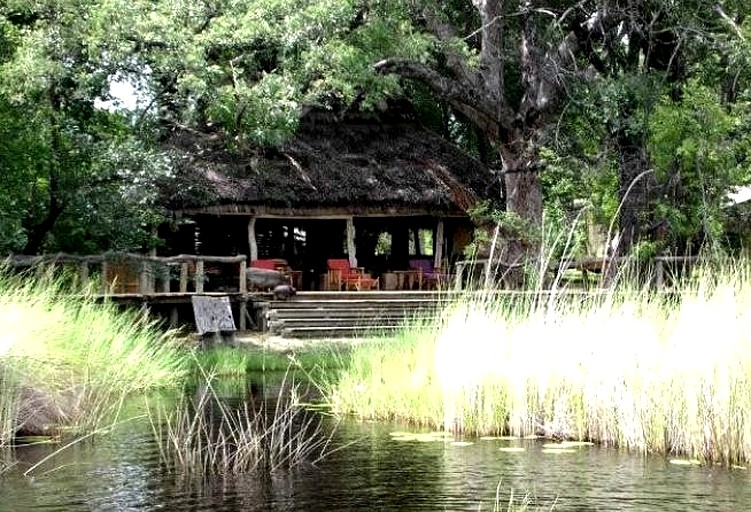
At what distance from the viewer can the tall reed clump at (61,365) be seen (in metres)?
8.19

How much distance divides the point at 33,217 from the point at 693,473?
13.1 m

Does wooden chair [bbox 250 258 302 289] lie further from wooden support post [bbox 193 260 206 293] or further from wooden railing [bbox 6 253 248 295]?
wooden support post [bbox 193 260 206 293]

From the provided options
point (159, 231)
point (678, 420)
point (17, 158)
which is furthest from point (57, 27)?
point (678, 420)

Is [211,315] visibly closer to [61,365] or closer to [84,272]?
[84,272]

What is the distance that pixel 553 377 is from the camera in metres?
8.40

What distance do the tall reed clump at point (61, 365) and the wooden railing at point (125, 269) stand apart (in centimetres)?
500

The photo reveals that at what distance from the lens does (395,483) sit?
22.7 feet

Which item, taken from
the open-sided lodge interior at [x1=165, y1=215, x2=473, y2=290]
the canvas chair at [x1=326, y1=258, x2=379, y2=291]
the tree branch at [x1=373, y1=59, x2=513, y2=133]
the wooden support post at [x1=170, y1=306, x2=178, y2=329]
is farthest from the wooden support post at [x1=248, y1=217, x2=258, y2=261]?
the tree branch at [x1=373, y1=59, x2=513, y2=133]

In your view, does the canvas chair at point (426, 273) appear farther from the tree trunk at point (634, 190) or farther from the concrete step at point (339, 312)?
the tree trunk at point (634, 190)

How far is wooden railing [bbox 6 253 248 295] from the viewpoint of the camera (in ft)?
53.8

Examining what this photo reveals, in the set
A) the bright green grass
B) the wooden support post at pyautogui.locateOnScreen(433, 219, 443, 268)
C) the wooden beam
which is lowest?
the bright green grass

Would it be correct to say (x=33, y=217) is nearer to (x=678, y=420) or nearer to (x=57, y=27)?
(x=57, y=27)

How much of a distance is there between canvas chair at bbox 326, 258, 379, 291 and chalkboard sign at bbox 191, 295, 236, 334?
5.37m

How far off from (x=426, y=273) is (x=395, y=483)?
17.5 m
